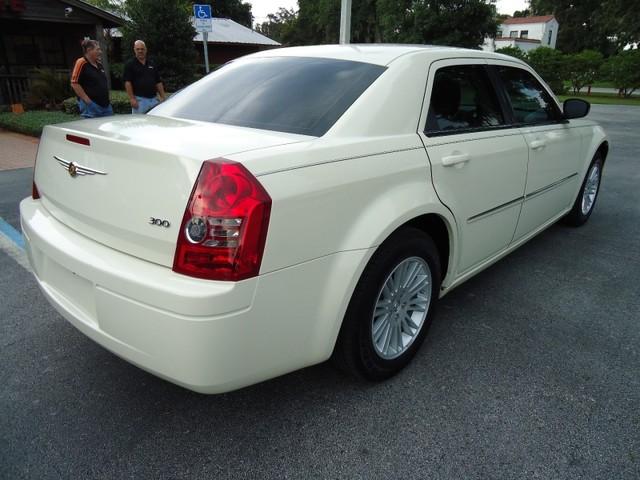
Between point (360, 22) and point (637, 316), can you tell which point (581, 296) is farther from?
point (360, 22)

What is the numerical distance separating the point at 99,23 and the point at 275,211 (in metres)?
17.2

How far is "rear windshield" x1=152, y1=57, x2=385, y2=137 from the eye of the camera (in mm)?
2287

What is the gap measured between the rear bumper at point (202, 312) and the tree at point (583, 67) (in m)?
31.7

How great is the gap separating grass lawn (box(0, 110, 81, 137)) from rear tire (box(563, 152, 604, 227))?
990cm

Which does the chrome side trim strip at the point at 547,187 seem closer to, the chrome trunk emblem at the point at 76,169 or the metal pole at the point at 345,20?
the chrome trunk emblem at the point at 76,169

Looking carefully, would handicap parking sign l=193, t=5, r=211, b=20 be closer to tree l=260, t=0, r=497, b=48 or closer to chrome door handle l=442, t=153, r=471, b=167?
chrome door handle l=442, t=153, r=471, b=167

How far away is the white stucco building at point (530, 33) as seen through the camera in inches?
2486

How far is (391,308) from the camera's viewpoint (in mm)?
2416

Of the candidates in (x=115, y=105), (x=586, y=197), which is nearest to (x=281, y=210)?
(x=586, y=197)

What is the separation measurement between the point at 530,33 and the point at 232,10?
4232 cm

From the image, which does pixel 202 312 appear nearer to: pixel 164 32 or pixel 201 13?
pixel 201 13

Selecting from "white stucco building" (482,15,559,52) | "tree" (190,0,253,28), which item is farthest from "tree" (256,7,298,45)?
"white stucco building" (482,15,559,52)

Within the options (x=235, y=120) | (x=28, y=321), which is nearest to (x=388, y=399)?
(x=235, y=120)

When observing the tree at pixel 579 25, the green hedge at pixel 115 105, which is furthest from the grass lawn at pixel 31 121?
the tree at pixel 579 25
